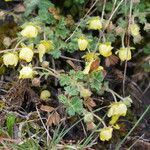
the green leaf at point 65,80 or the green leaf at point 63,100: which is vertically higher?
the green leaf at point 65,80

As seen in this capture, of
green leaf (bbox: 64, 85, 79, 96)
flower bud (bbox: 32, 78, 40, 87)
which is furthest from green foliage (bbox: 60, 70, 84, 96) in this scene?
flower bud (bbox: 32, 78, 40, 87)

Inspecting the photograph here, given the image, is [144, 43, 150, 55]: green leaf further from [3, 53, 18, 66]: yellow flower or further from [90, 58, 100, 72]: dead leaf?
[3, 53, 18, 66]: yellow flower

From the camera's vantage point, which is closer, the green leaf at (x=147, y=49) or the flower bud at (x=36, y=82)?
the flower bud at (x=36, y=82)

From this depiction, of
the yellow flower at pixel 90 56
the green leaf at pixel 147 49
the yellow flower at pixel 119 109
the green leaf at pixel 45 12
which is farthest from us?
the green leaf at pixel 147 49

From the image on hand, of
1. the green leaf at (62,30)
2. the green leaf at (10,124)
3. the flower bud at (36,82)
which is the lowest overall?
the green leaf at (10,124)

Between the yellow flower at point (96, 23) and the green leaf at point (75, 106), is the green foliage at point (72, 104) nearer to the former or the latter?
the green leaf at point (75, 106)

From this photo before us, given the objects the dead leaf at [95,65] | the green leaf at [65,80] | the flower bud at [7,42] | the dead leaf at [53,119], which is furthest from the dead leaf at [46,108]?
the flower bud at [7,42]

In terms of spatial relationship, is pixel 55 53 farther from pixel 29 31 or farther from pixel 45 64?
pixel 29 31

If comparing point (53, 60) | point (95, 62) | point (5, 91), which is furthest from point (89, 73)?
→ point (5, 91)

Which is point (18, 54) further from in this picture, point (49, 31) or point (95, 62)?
point (95, 62)
